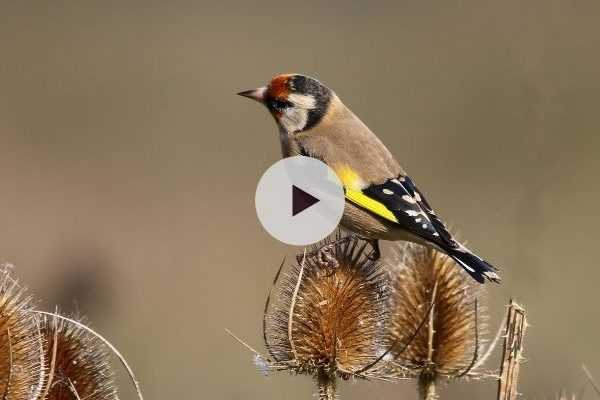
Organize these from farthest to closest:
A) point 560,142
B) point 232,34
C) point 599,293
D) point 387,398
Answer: point 232,34, point 560,142, point 599,293, point 387,398

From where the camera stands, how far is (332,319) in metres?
5.10

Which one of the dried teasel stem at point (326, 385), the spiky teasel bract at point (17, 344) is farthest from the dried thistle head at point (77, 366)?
the dried teasel stem at point (326, 385)

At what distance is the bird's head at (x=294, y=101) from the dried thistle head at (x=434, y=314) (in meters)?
1.19

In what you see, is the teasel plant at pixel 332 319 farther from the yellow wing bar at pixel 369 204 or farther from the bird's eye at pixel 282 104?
the bird's eye at pixel 282 104

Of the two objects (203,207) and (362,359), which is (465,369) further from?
(203,207)

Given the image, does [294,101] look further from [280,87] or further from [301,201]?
[301,201]

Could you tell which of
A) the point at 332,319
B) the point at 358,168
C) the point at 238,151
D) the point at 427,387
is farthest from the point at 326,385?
the point at 238,151

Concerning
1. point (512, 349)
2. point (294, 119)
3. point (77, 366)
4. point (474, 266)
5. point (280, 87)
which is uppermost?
point (280, 87)

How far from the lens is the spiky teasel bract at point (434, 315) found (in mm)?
5363

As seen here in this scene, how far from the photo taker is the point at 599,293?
13102 millimetres

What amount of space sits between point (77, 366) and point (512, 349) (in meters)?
1.65

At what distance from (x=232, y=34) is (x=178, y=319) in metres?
9.54

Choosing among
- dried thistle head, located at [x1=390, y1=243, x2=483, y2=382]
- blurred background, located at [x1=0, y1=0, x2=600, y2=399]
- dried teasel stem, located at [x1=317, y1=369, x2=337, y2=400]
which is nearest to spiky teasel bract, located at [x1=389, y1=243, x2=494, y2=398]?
dried thistle head, located at [x1=390, y1=243, x2=483, y2=382]

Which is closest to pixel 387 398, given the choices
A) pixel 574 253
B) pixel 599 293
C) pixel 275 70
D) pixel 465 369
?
pixel 465 369
